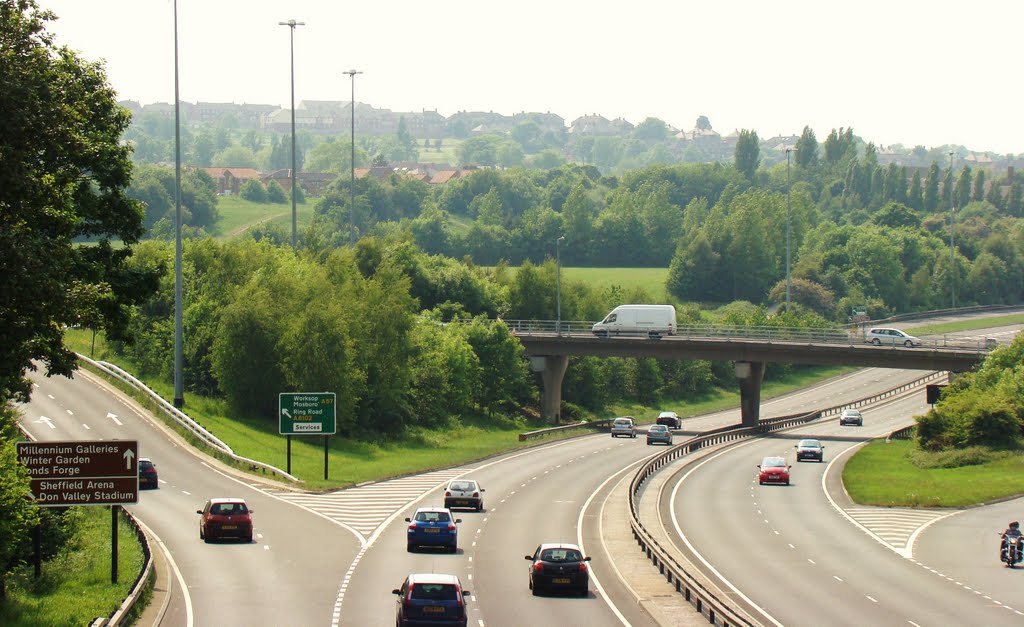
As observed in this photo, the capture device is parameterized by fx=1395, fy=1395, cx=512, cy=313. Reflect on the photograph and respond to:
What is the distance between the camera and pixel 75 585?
34125mm

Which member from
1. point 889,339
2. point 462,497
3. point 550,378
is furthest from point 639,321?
point 462,497

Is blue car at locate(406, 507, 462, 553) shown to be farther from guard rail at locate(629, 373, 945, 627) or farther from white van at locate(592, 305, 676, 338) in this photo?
white van at locate(592, 305, 676, 338)

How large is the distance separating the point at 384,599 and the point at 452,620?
5.45 m

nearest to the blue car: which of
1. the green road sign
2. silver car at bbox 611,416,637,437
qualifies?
the green road sign

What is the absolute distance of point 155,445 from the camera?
212 feet

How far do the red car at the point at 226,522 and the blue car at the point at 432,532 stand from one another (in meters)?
5.03

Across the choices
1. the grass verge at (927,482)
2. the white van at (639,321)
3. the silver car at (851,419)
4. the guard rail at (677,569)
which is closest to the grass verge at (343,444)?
the white van at (639,321)

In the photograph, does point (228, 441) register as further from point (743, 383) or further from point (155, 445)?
point (743, 383)

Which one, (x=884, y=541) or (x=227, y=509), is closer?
(x=227, y=509)

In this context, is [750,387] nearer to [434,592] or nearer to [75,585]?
[75,585]

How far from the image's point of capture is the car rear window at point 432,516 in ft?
136

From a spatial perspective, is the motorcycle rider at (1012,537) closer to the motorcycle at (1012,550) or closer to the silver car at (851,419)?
the motorcycle at (1012,550)

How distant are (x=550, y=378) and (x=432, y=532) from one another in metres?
69.3

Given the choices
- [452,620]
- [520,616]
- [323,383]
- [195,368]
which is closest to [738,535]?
[520,616]
